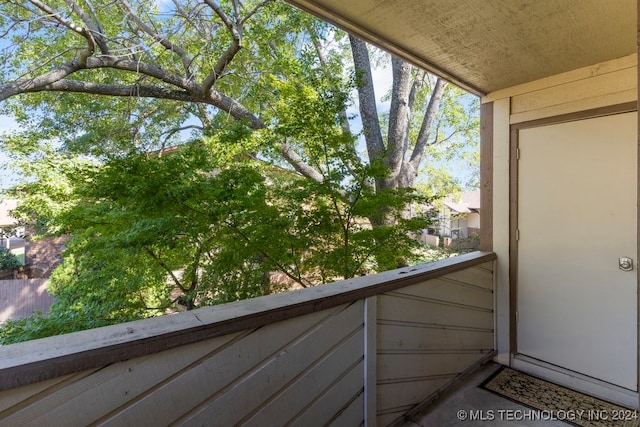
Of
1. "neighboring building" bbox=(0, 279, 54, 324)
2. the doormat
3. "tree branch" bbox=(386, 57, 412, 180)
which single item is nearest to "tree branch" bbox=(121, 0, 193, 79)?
"tree branch" bbox=(386, 57, 412, 180)

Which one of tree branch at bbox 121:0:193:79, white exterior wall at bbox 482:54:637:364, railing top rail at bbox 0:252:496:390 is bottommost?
railing top rail at bbox 0:252:496:390

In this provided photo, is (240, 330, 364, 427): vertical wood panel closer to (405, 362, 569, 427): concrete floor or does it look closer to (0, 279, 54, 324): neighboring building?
(405, 362, 569, 427): concrete floor

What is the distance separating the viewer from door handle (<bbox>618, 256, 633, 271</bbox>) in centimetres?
186

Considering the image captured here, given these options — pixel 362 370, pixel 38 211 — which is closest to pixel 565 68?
pixel 362 370

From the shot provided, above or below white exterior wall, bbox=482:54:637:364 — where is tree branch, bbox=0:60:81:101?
above

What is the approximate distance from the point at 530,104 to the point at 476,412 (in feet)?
6.96

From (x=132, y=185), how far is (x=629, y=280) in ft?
11.6

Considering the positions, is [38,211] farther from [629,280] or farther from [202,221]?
[629,280]

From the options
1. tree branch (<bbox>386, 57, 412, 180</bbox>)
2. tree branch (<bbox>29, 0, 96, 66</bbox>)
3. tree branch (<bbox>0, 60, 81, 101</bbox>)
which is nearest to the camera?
tree branch (<bbox>29, 0, 96, 66</bbox>)

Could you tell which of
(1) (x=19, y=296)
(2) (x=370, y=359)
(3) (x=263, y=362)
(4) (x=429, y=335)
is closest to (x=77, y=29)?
(3) (x=263, y=362)

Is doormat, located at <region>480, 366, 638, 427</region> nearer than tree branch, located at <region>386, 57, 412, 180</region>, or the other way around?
doormat, located at <region>480, 366, 638, 427</region>

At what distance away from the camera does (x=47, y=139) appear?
5219 mm

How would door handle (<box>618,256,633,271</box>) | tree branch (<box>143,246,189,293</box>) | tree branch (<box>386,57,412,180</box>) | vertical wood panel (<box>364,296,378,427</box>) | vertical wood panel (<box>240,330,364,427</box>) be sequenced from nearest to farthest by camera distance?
vertical wood panel (<box>240,330,364,427</box>), vertical wood panel (<box>364,296,378,427</box>), door handle (<box>618,256,633,271</box>), tree branch (<box>143,246,189,293</box>), tree branch (<box>386,57,412,180</box>)

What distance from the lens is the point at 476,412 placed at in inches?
72.1
